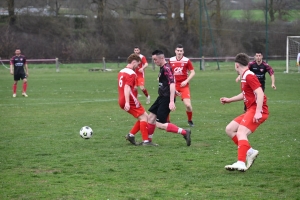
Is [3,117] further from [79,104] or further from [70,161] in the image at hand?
[70,161]

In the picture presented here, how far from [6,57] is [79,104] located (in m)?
34.3

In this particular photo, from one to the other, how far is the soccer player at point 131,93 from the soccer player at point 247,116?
2569 millimetres

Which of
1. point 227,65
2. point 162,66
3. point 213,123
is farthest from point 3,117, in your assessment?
point 227,65

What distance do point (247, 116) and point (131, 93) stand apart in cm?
302

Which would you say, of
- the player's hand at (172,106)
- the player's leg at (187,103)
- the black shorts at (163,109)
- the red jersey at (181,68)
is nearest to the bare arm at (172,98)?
the player's hand at (172,106)

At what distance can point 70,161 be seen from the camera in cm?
917

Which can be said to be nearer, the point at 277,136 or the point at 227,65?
the point at 277,136

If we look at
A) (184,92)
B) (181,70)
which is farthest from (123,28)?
(184,92)

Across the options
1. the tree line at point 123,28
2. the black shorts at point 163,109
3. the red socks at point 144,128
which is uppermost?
the tree line at point 123,28

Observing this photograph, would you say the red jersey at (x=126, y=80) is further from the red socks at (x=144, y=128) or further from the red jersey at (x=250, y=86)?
Answer: the red jersey at (x=250, y=86)

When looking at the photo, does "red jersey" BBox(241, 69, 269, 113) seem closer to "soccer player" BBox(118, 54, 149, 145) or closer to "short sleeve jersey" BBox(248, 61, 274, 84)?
"soccer player" BBox(118, 54, 149, 145)

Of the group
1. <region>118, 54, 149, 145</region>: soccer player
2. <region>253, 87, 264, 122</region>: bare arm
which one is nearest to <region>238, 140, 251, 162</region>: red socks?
<region>253, 87, 264, 122</region>: bare arm

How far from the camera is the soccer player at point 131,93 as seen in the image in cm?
1041

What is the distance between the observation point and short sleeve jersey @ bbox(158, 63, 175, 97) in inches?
408
